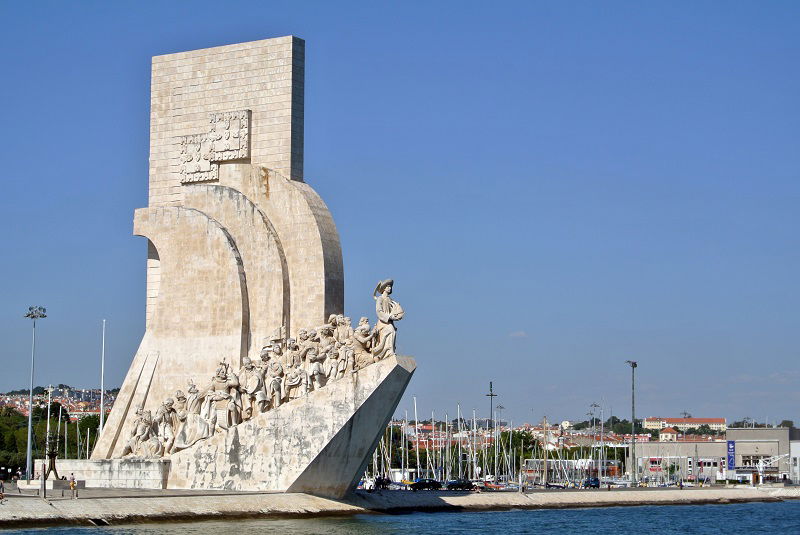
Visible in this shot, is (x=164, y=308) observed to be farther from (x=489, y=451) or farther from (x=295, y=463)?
(x=489, y=451)

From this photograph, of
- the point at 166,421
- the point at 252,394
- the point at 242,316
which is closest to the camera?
the point at 252,394

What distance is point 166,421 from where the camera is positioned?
94.7ft

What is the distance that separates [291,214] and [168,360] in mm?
4449

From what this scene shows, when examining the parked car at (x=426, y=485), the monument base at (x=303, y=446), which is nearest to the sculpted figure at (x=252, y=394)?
the monument base at (x=303, y=446)

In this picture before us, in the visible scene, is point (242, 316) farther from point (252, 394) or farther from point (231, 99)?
point (231, 99)

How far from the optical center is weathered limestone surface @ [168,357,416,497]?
26859mm

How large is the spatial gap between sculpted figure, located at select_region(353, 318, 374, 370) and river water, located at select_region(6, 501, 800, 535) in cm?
320

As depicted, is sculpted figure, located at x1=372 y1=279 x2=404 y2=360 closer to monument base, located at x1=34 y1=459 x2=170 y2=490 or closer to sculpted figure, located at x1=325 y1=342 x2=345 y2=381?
sculpted figure, located at x1=325 y1=342 x2=345 y2=381

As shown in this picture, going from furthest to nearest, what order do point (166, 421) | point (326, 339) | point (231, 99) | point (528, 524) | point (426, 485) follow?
1. point (426, 485)
2. point (231, 99)
3. point (528, 524)
4. point (166, 421)
5. point (326, 339)

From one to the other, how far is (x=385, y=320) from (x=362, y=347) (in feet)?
2.41

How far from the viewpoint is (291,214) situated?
97.0ft

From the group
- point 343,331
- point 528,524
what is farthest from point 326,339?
point 528,524

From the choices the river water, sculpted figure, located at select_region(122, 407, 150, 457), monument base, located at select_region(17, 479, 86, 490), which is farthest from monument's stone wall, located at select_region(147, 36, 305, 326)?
the river water

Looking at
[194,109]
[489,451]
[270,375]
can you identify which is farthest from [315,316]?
[489,451]
